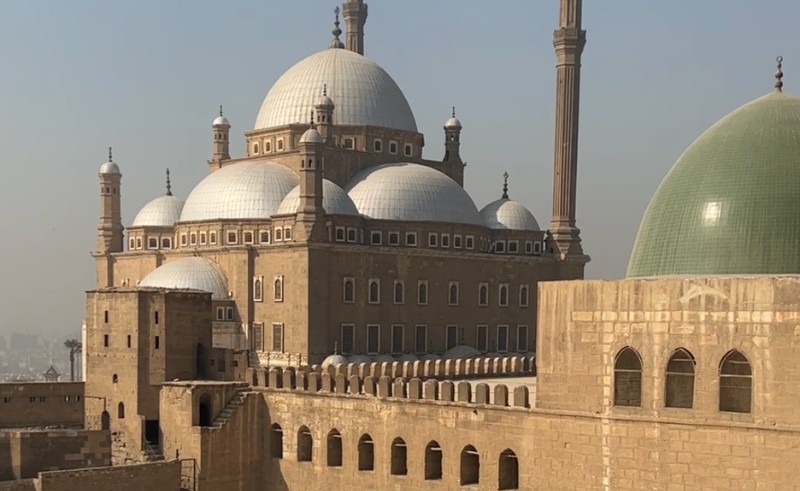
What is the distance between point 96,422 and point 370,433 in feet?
30.2

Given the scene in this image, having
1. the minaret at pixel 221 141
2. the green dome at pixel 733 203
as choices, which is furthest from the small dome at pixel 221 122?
the green dome at pixel 733 203

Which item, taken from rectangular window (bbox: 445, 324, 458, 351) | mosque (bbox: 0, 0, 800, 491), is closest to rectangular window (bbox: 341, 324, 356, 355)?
mosque (bbox: 0, 0, 800, 491)

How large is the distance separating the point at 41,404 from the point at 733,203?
71.7ft

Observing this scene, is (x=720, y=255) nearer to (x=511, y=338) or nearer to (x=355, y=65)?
(x=511, y=338)

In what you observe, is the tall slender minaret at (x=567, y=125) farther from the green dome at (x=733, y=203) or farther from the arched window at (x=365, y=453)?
the green dome at (x=733, y=203)

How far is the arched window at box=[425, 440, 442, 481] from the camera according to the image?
26.0 meters

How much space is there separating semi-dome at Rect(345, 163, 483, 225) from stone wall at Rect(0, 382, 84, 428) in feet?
40.9

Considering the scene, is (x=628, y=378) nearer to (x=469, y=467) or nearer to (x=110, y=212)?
(x=469, y=467)

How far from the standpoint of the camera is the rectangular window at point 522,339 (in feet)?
148

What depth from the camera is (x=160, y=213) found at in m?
48.9

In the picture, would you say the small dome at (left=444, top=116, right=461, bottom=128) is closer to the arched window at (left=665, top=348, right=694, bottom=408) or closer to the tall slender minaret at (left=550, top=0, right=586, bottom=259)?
the tall slender minaret at (left=550, top=0, right=586, bottom=259)

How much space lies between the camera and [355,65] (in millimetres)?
47750

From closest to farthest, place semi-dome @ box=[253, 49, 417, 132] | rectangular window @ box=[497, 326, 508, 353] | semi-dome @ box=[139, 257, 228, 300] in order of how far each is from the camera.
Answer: semi-dome @ box=[139, 257, 228, 300]
rectangular window @ box=[497, 326, 508, 353]
semi-dome @ box=[253, 49, 417, 132]

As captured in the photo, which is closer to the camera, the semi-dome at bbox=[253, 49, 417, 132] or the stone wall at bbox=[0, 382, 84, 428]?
the stone wall at bbox=[0, 382, 84, 428]
